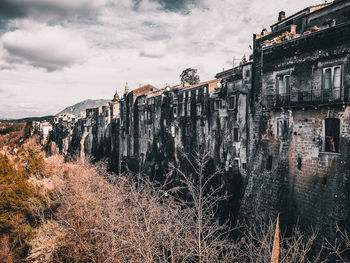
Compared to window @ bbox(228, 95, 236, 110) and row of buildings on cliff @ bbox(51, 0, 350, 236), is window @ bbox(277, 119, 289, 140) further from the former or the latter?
window @ bbox(228, 95, 236, 110)

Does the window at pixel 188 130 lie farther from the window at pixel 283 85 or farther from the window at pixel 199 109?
the window at pixel 283 85

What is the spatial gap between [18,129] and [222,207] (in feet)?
404

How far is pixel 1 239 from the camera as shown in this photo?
844 inches

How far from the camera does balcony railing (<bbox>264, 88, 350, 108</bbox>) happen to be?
14.0 m

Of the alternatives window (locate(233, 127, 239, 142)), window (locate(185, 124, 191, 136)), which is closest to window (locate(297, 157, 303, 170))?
window (locate(233, 127, 239, 142))

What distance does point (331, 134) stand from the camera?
1467 centimetres

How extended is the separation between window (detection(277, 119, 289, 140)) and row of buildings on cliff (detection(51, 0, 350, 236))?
0.21ft

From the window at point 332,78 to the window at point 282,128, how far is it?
123 inches

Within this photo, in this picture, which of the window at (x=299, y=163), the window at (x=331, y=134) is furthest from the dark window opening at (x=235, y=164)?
the window at (x=331, y=134)

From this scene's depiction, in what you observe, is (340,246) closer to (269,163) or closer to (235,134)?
(269,163)

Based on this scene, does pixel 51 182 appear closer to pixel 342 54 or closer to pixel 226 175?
pixel 226 175

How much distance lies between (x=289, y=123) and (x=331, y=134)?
2504 mm

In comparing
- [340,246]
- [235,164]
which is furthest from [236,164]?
[340,246]

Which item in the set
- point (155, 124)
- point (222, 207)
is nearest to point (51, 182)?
point (155, 124)
